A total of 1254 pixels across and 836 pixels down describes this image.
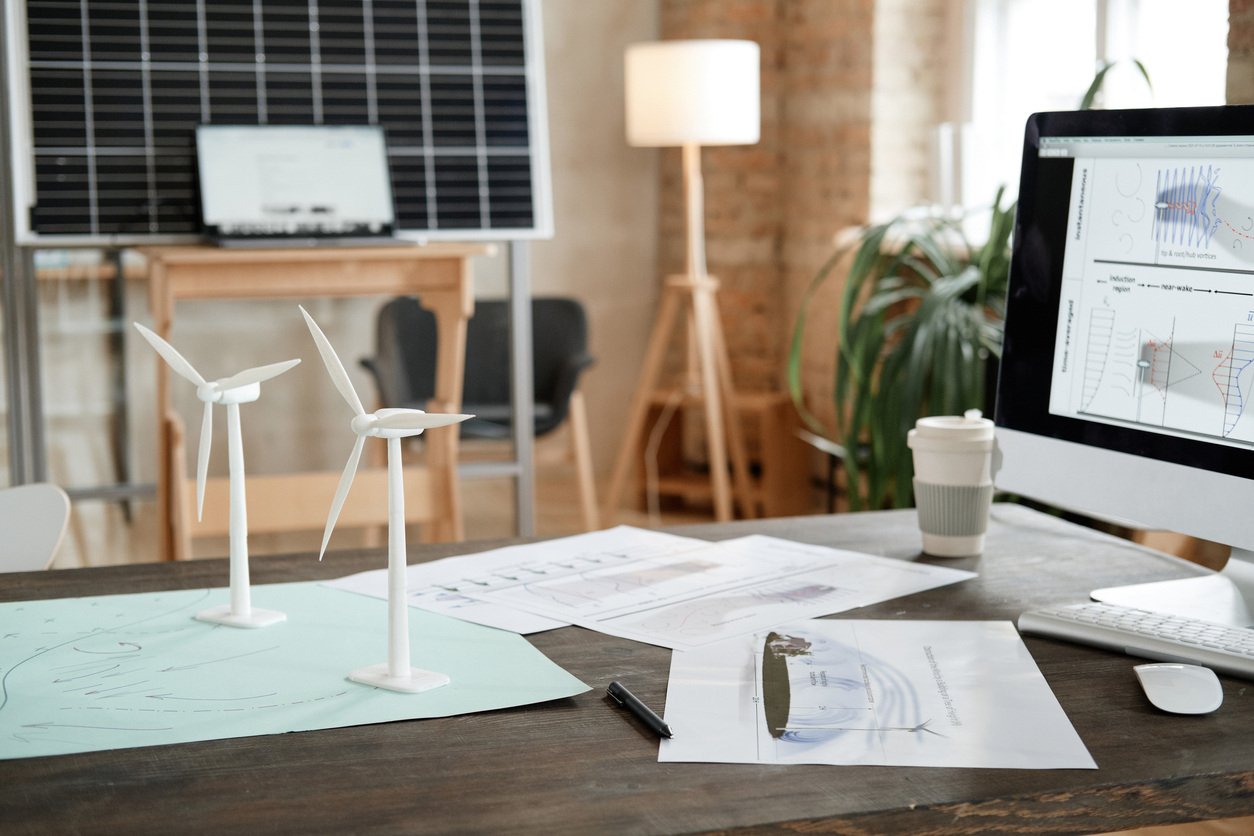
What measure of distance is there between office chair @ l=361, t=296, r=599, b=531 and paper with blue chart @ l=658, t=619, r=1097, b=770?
2.93 metres

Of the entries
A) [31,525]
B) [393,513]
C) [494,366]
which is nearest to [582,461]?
Result: [494,366]

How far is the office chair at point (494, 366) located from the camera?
4137 mm

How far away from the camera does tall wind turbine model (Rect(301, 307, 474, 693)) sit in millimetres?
947

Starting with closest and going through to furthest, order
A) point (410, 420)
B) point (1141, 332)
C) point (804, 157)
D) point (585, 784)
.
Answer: point (585, 784)
point (410, 420)
point (1141, 332)
point (804, 157)

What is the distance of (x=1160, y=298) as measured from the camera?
1.20 m

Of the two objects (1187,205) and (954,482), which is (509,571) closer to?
(954,482)

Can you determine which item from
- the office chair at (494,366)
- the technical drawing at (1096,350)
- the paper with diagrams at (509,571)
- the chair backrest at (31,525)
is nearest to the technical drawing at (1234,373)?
the technical drawing at (1096,350)

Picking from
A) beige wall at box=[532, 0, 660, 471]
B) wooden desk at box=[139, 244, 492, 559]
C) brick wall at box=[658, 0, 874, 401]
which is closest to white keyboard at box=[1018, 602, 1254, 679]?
wooden desk at box=[139, 244, 492, 559]

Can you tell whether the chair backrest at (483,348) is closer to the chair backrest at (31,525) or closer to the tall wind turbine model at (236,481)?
the chair backrest at (31,525)

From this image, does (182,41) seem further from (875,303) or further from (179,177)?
(875,303)

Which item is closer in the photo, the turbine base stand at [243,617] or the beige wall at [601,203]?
the turbine base stand at [243,617]

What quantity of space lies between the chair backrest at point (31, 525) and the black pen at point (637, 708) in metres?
0.81

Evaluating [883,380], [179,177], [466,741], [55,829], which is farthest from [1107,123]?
[179,177]

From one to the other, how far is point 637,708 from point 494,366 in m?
3.67
